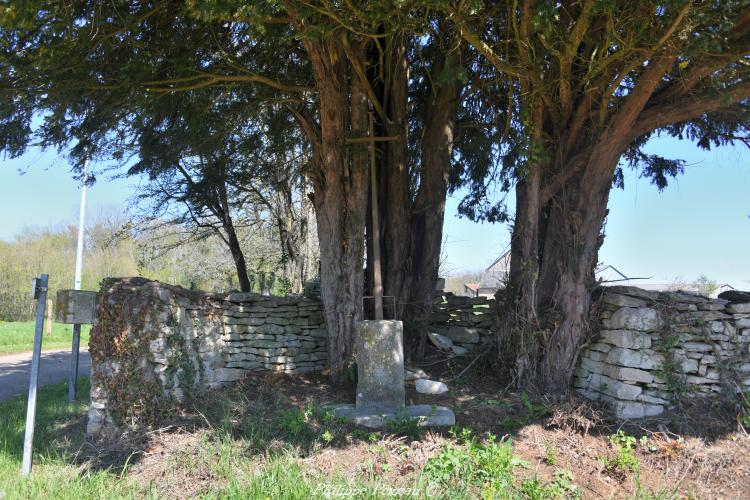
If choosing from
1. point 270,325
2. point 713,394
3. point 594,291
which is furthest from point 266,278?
point 713,394

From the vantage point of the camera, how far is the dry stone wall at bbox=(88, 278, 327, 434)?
6418mm

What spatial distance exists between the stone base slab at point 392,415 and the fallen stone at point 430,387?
26.5 inches

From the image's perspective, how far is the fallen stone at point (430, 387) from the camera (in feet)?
23.6

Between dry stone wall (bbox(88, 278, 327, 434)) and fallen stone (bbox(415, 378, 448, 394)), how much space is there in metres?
2.13

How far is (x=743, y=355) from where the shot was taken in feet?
22.5

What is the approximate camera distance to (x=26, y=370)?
12.6 metres

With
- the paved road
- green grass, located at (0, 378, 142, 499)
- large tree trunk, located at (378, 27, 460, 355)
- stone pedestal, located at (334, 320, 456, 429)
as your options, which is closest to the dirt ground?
green grass, located at (0, 378, 142, 499)

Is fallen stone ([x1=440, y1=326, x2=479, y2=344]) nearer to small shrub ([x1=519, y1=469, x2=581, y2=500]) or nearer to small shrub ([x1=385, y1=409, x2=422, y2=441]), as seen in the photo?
small shrub ([x1=385, y1=409, x2=422, y2=441])

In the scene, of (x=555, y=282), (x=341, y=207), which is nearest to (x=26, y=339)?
(x=341, y=207)

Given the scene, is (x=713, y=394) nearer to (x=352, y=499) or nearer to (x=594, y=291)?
(x=594, y=291)

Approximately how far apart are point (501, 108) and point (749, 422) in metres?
5.69

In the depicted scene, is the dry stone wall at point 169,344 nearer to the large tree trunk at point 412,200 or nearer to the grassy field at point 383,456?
the grassy field at point 383,456

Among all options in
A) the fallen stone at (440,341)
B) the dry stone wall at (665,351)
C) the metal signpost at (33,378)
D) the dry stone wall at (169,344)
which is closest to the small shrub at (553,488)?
the dry stone wall at (665,351)

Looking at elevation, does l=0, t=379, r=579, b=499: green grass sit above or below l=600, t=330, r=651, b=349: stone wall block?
below
